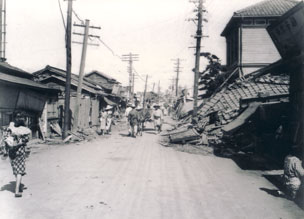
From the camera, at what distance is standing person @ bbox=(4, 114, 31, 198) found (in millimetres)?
5875

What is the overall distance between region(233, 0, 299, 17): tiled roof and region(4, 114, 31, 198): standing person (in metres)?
19.8

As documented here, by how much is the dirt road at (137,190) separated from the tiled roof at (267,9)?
1518cm

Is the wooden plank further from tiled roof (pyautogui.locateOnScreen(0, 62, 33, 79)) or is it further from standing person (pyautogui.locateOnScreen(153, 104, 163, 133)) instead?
tiled roof (pyautogui.locateOnScreen(0, 62, 33, 79))

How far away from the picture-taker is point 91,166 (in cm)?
902

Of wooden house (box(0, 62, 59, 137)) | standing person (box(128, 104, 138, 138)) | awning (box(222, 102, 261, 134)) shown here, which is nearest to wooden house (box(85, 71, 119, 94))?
wooden house (box(0, 62, 59, 137))

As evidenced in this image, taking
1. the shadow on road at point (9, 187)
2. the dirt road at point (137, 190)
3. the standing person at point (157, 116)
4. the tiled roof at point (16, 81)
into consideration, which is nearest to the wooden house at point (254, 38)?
the standing person at point (157, 116)

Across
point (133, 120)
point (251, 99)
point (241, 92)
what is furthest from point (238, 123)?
→ point (241, 92)

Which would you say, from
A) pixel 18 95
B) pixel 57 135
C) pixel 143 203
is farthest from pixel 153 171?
pixel 57 135

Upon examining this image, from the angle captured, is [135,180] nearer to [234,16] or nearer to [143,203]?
[143,203]

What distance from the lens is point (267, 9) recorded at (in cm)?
2212

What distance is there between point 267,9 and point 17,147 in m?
21.7

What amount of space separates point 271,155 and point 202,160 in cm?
320

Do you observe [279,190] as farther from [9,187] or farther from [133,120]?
[133,120]

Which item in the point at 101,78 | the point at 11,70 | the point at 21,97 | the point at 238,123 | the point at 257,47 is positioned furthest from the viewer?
the point at 101,78
